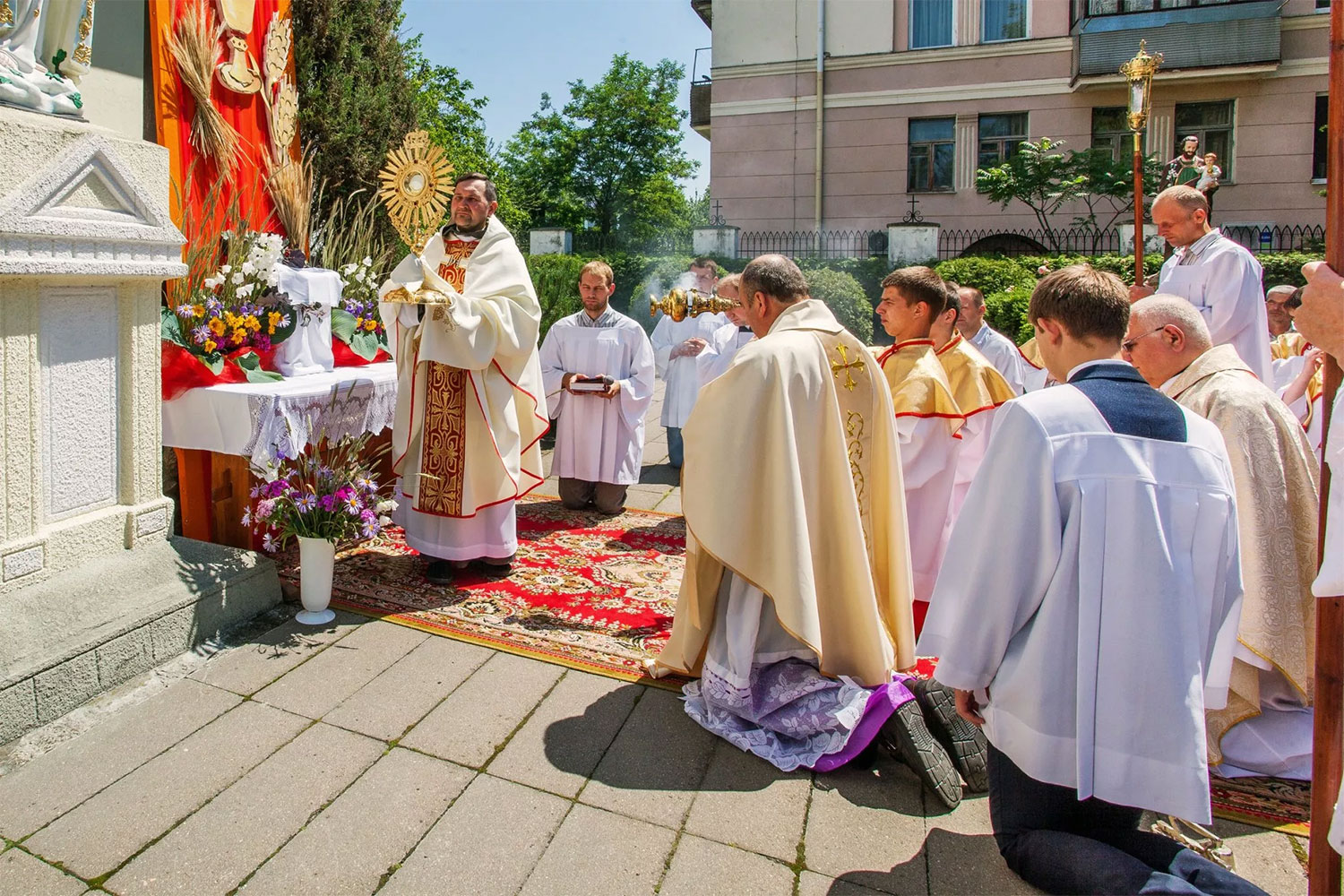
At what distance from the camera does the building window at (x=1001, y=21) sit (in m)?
18.8

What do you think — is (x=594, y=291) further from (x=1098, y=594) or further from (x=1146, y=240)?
(x=1146, y=240)

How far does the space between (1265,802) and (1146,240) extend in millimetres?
14367

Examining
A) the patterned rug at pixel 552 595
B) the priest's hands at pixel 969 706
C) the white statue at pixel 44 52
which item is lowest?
the patterned rug at pixel 552 595

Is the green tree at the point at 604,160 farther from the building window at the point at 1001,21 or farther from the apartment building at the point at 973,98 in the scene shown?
the building window at the point at 1001,21

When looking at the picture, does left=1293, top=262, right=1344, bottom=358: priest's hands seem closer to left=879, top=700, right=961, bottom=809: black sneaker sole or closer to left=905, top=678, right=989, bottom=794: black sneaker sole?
left=905, top=678, right=989, bottom=794: black sneaker sole

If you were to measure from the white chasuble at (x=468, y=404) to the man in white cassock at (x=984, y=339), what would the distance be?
2629 millimetres

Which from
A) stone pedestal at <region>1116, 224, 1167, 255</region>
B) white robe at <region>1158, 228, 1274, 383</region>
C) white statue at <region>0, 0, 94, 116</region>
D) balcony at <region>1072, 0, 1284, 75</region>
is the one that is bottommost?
white robe at <region>1158, 228, 1274, 383</region>

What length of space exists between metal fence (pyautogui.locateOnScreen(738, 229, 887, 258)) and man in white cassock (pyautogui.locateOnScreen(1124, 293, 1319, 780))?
53.3ft

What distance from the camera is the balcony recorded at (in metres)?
17.0

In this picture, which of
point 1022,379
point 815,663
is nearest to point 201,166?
point 815,663

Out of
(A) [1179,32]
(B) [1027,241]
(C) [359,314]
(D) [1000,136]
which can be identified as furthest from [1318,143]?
(C) [359,314]

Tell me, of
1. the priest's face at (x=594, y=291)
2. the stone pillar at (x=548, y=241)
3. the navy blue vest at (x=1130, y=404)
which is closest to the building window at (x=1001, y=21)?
the stone pillar at (x=548, y=241)

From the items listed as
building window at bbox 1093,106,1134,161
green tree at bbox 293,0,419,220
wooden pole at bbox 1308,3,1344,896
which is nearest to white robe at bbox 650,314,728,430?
green tree at bbox 293,0,419,220

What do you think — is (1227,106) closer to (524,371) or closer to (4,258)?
(524,371)
